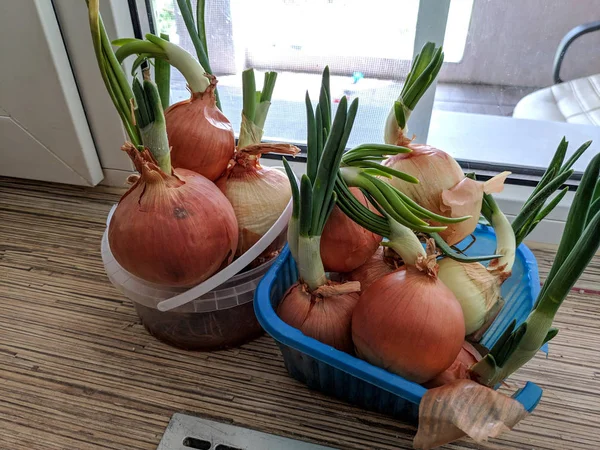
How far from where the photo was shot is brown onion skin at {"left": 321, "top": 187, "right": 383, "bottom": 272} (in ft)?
1.51

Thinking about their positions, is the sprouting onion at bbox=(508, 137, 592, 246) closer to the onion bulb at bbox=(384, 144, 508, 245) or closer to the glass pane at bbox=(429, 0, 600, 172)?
the onion bulb at bbox=(384, 144, 508, 245)

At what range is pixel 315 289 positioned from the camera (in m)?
0.46

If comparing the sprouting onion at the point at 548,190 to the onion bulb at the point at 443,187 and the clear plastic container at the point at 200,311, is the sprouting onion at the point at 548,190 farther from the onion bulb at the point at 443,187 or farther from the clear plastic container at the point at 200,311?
the clear plastic container at the point at 200,311

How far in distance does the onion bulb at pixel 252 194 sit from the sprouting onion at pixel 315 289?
0.23ft

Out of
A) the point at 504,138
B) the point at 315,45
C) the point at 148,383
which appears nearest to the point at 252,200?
the point at 148,383

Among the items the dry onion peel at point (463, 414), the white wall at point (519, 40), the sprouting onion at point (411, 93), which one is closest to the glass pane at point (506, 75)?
the white wall at point (519, 40)

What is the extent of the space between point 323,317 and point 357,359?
0.05 m

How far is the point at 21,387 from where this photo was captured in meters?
0.53

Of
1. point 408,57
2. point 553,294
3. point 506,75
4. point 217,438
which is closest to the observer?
point 553,294

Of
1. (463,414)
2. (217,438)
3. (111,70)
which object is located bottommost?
(217,438)

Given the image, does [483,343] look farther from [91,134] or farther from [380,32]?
[91,134]

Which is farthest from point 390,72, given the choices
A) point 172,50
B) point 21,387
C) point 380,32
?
point 21,387

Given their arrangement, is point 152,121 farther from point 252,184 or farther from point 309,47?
point 309,47

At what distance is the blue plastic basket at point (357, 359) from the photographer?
413 mm
